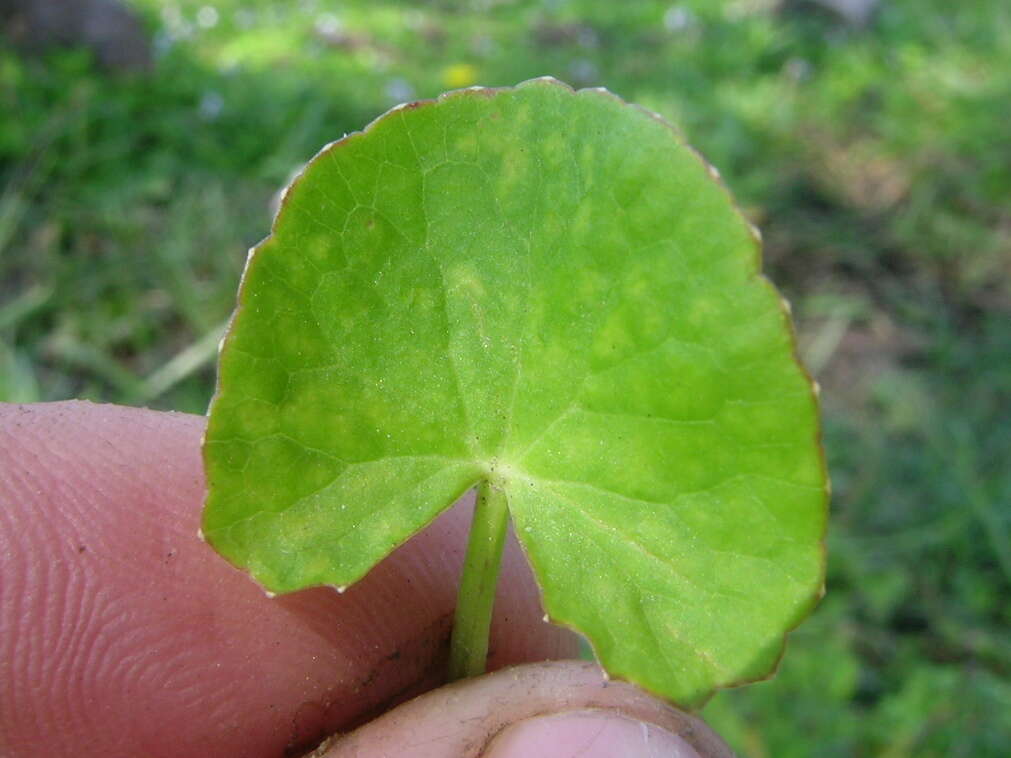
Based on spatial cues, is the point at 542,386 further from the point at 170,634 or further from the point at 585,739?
the point at 170,634

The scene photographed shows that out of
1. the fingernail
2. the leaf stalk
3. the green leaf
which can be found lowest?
the fingernail

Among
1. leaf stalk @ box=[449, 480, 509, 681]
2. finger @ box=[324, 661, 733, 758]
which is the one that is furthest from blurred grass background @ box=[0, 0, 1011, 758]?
leaf stalk @ box=[449, 480, 509, 681]

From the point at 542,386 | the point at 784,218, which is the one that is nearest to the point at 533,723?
the point at 542,386

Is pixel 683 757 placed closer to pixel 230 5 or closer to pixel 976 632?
pixel 976 632

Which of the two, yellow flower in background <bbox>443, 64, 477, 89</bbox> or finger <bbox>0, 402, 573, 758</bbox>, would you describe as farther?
yellow flower in background <bbox>443, 64, 477, 89</bbox>

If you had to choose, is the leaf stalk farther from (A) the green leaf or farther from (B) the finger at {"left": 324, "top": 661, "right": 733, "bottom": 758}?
(B) the finger at {"left": 324, "top": 661, "right": 733, "bottom": 758}

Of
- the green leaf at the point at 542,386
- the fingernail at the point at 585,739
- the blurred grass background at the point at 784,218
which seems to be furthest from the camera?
the blurred grass background at the point at 784,218

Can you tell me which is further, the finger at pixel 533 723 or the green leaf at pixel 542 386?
the finger at pixel 533 723

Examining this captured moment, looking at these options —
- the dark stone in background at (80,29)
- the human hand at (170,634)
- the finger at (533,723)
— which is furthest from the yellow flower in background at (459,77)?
the finger at (533,723)

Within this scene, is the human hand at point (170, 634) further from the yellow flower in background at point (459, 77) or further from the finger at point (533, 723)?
the yellow flower in background at point (459, 77)
